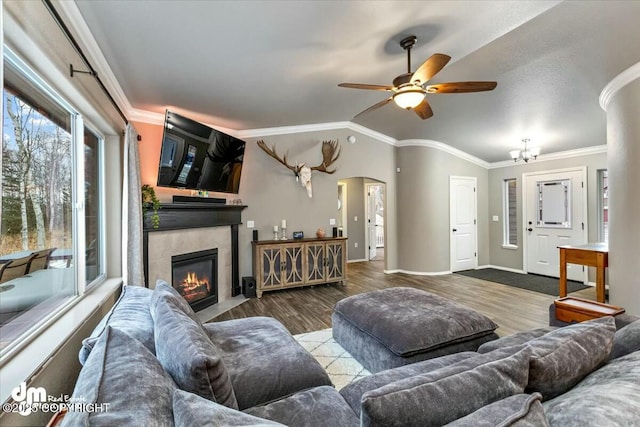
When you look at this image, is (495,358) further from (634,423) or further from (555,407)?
(634,423)

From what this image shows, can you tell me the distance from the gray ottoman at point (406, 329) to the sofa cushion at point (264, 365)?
67 cm

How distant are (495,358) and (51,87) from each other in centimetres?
262

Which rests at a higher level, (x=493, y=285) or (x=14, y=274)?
(x=14, y=274)

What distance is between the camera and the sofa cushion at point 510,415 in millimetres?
731

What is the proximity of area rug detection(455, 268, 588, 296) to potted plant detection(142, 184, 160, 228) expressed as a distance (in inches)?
213

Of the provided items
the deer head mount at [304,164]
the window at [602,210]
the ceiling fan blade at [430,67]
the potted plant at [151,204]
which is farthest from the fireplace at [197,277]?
the window at [602,210]

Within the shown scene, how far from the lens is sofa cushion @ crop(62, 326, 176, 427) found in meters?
0.75

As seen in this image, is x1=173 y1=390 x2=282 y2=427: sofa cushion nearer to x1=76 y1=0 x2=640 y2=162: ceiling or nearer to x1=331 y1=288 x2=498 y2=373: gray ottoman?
x1=331 y1=288 x2=498 y2=373: gray ottoman

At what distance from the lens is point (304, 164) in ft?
17.0

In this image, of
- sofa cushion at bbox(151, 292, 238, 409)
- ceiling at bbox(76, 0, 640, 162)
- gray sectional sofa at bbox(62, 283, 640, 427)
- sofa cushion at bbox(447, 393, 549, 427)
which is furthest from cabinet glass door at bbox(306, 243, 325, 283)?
sofa cushion at bbox(447, 393, 549, 427)

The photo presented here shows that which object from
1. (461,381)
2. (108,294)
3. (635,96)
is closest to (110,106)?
(108,294)

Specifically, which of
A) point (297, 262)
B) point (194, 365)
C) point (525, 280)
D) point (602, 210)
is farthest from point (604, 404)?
point (602, 210)

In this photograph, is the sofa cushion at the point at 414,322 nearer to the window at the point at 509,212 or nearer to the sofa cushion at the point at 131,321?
the sofa cushion at the point at 131,321

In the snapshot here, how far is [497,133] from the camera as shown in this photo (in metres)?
5.13
